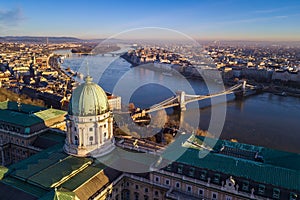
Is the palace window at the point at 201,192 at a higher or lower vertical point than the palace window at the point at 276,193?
lower

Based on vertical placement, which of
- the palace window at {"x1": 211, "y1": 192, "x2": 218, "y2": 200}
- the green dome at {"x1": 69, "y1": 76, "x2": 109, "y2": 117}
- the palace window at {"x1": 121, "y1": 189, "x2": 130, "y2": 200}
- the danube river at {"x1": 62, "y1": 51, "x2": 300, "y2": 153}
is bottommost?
the danube river at {"x1": 62, "y1": 51, "x2": 300, "y2": 153}

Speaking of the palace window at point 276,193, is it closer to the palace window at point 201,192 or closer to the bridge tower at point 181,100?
the palace window at point 201,192

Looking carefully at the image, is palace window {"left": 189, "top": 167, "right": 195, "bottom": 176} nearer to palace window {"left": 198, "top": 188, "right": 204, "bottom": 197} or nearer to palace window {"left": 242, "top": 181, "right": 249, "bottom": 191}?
palace window {"left": 198, "top": 188, "right": 204, "bottom": 197}

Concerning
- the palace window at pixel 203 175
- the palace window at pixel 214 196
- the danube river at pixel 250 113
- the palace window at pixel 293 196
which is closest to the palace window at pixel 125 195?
the palace window at pixel 203 175

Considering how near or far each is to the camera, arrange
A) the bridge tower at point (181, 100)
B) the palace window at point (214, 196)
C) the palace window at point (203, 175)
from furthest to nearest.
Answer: the bridge tower at point (181, 100)
the palace window at point (203, 175)
the palace window at point (214, 196)

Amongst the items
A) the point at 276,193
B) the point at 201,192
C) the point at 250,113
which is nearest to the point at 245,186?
the point at 276,193

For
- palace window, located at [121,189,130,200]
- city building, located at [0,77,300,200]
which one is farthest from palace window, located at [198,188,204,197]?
palace window, located at [121,189,130,200]

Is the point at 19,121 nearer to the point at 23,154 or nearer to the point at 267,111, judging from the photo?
the point at 23,154

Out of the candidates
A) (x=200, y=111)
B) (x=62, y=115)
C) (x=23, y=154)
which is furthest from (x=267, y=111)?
(x=23, y=154)

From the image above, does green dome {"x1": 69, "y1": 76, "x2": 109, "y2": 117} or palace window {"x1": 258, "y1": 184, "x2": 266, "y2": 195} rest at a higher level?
green dome {"x1": 69, "y1": 76, "x2": 109, "y2": 117}

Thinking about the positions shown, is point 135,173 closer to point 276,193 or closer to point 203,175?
point 203,175
